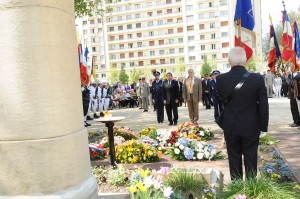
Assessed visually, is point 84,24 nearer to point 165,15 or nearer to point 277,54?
point 165,15

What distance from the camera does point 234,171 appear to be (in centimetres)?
443

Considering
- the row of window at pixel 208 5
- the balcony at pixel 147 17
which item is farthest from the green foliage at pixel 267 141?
the balcony at pixel 147 17

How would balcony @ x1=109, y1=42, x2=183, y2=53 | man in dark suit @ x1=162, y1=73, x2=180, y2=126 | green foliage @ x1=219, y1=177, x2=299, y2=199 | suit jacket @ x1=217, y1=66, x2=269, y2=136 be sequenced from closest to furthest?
green foliage @ x1=219, y1=177, x2=299, y2=199
suit jacket @ x1=217, y1=66, x2=269, y2=136
man in dark suit @ x1=162, y1=73, x2=180, y2=126
balcony @ x1=109, y1=42, x2=183, y2=53

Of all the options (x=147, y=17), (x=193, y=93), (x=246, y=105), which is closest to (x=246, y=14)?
(x=246, y=105)

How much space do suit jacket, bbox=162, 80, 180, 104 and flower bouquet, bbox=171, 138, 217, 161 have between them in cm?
570

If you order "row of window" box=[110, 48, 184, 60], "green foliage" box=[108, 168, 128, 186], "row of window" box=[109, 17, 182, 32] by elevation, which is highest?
"row of window" box=[109, 17, 182, 32]

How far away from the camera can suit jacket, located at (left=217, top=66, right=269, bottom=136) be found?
13.5 feet

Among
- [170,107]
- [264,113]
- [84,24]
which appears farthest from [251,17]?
[84,24]

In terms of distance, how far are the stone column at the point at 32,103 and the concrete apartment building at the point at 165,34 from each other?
69315 millimetres

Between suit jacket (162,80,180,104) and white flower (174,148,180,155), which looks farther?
suit jacket (162,80,180,104)

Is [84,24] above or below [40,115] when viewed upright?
above

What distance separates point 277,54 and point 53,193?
11553 mm

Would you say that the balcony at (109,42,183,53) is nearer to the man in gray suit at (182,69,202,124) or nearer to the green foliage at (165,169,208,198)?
the man in gray suit at (182,69,202,124)

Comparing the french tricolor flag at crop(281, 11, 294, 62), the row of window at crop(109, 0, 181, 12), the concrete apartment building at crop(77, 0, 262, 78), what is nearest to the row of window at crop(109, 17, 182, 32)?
the concrete apartment building at crop(77, 0, 262, 78)
